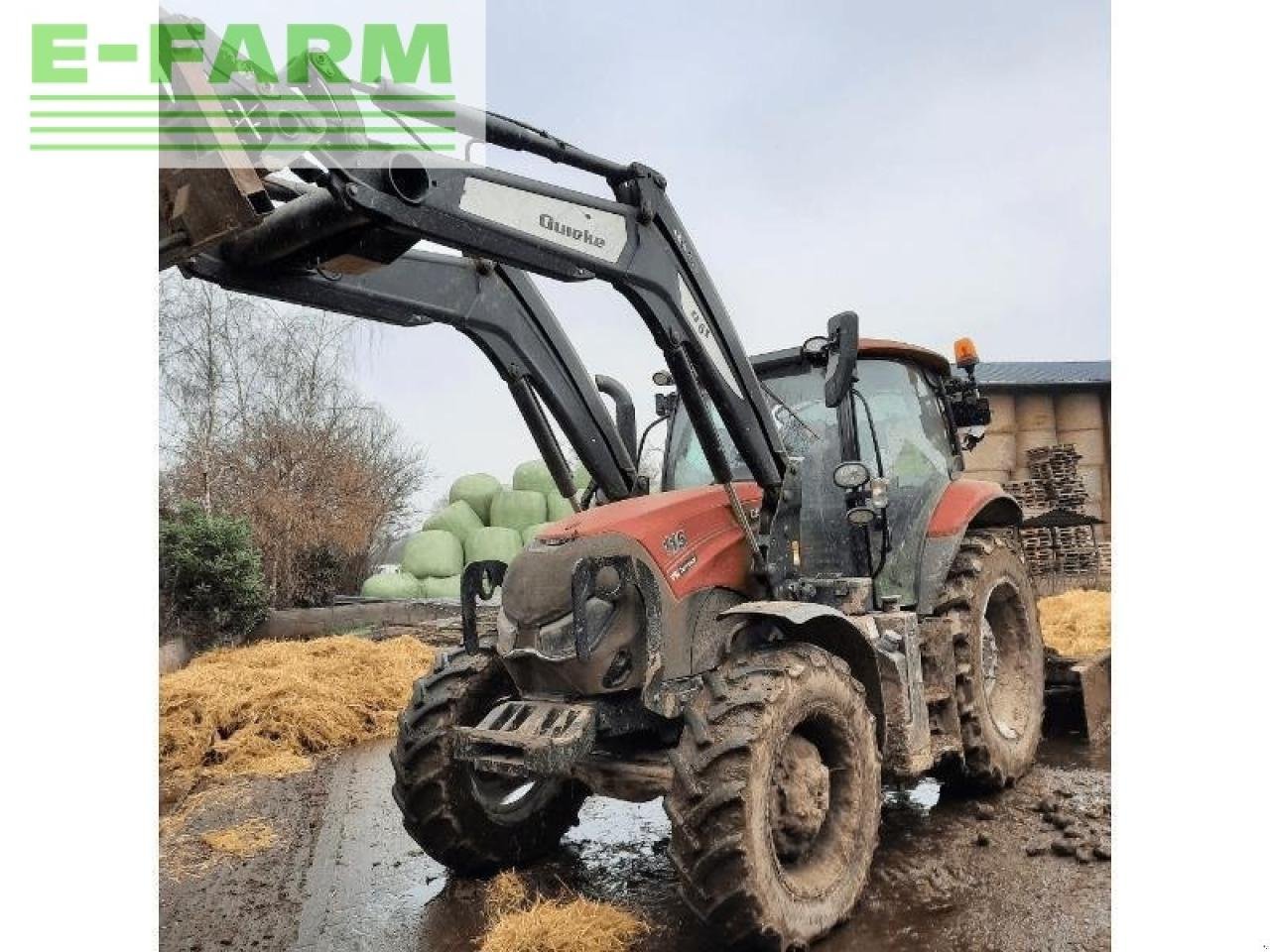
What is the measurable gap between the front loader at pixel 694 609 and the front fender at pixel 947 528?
17mm

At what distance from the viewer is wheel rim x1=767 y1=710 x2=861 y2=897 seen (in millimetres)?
3561

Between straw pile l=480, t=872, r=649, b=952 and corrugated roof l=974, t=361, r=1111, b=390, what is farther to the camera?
corrugated roof l=974, t=361, r=1111, b=390

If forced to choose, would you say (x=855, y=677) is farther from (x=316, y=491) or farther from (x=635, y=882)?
(x=316, y=491)

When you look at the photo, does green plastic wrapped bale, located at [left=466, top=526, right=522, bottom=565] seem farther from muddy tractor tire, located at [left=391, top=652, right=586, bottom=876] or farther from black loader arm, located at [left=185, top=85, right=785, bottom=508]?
black loader arm, located at [left=185, top=85, right=785, bottom=508]

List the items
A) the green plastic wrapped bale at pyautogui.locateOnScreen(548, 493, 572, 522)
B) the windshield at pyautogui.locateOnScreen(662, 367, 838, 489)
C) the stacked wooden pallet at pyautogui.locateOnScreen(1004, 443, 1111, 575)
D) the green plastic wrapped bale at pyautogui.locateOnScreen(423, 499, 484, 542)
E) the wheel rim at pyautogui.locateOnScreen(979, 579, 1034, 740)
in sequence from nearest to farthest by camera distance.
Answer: the windshield at pyautogui.locateOnScreen(662, 367, 838, 489) < the wheel rim at pyautogui.locateOnScreen(979, 579, 1034, 740) < the stacked wooden pallet at pyautogui.locateOnScreen(1004, 443, 1111, 575) < the green plastic wrapped bale at pyautogui.locateOnScreen(423, 499, 484, 542) < the green plastic wrapped bale at pyautogui.locateOnScreen(548, 493, 572, 522)

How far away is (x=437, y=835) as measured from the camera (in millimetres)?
4195

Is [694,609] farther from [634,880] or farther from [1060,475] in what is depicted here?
[1060,475]

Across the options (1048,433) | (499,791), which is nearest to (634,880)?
(499,791)

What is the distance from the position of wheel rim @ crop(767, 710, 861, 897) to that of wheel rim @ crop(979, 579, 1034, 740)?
1.95 metres

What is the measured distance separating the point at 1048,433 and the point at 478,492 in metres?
9.00

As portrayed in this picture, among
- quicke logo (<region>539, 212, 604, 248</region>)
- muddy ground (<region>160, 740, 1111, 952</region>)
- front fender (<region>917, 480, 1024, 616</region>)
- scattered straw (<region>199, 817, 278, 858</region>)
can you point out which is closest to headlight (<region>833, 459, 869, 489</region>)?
front fender (<region>917, 480, 1024, 616</region>)

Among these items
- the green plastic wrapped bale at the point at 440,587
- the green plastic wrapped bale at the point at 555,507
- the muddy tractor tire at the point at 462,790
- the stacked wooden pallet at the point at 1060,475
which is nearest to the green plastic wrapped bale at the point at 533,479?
the green plastic wrapped bale at the point at 555,507

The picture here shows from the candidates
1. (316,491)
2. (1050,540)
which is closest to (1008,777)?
(1050,540)

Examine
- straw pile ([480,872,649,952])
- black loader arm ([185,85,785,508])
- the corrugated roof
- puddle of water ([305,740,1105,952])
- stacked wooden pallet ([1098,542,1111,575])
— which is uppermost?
the corrugated roof
